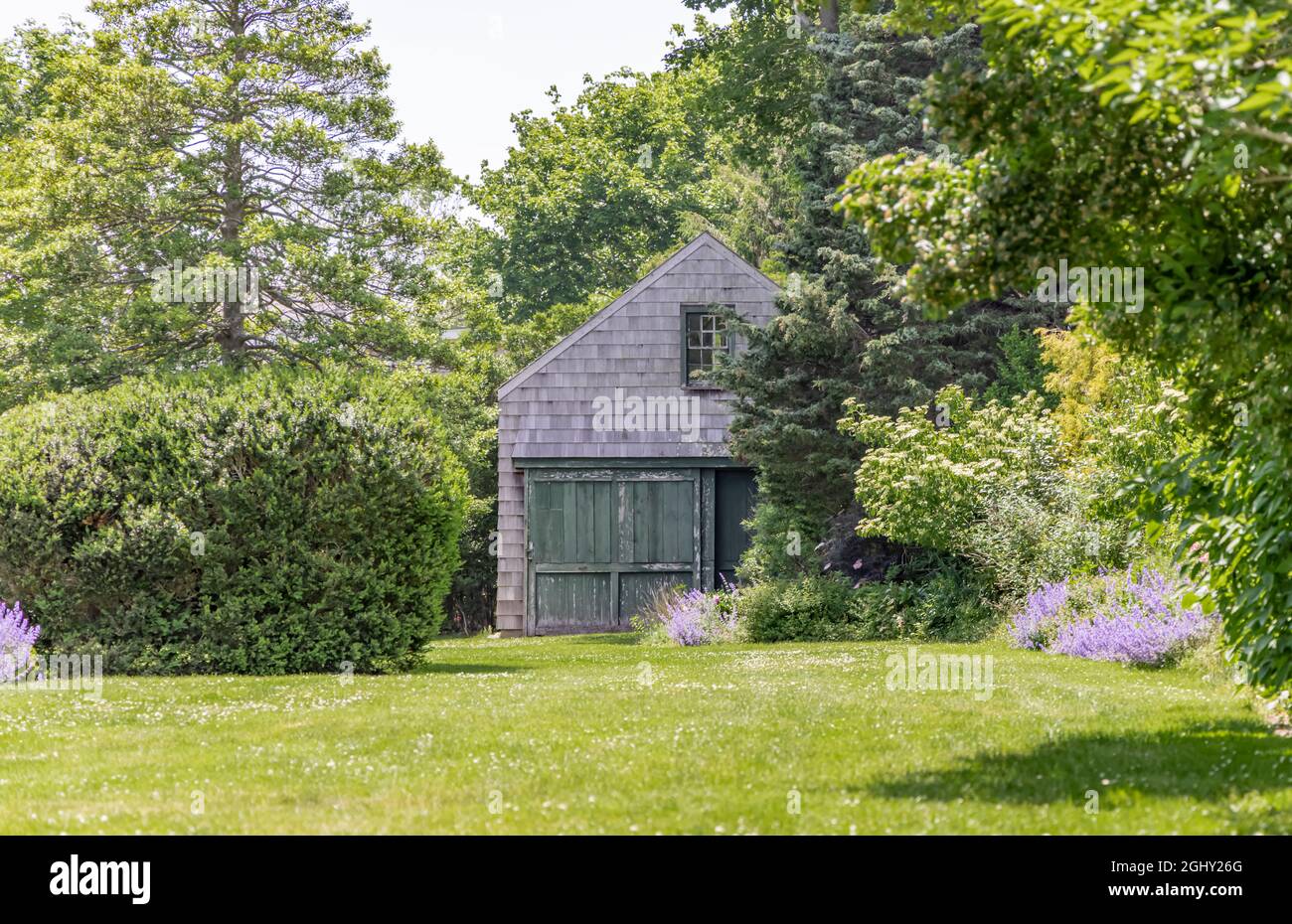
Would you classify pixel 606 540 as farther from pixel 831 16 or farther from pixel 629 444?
pixel 831 16

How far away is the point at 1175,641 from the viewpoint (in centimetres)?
1323

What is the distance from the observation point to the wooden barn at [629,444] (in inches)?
976

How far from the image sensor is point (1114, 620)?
1404 cm

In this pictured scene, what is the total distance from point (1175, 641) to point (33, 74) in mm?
27603

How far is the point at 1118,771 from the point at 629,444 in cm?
1761

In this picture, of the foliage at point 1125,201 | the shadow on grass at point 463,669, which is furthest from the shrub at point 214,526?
the foliage at point 1125,201

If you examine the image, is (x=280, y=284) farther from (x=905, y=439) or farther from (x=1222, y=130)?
(x=1222, y=130)
